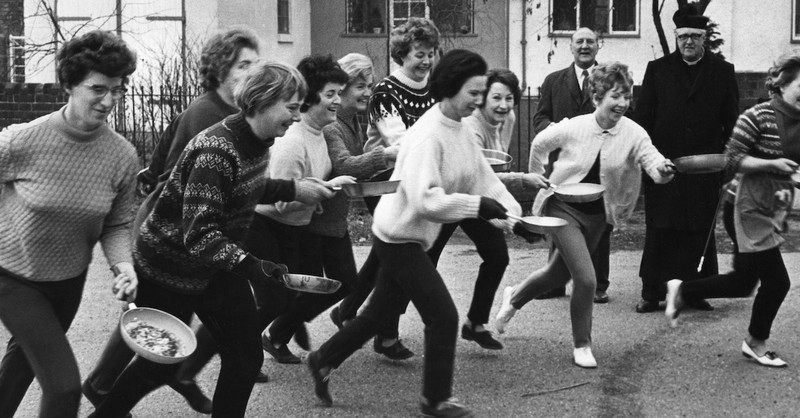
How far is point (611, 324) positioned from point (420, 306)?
264 centimetres

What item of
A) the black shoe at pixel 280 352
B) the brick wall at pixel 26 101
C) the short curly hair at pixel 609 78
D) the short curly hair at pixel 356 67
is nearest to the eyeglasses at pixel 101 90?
the short curly hair at pixel 356 67

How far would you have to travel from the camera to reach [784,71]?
6195mm

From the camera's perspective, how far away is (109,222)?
14.8ft

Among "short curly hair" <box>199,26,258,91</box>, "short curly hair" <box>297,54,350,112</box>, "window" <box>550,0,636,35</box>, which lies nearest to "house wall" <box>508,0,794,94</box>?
"window" <box>550,0,636,35</box>

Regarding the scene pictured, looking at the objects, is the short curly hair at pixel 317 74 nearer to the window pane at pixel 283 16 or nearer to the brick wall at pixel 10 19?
the brick wall at pixel 10 19

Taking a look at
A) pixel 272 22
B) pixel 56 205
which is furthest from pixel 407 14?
pixel 56 205

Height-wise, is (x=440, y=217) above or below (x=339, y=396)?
above

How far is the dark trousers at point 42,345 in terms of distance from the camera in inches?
163

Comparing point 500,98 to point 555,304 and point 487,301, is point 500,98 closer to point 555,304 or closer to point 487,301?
point 487,301

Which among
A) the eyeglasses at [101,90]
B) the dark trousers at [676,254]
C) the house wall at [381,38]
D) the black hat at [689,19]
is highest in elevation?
the house wall at [381,38]

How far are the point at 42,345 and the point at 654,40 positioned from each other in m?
21.3

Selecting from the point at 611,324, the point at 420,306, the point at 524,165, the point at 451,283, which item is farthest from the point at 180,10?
the point at 420,306

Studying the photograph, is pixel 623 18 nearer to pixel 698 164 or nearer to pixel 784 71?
pixel 698 164

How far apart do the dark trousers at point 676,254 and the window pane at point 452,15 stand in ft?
53.0
